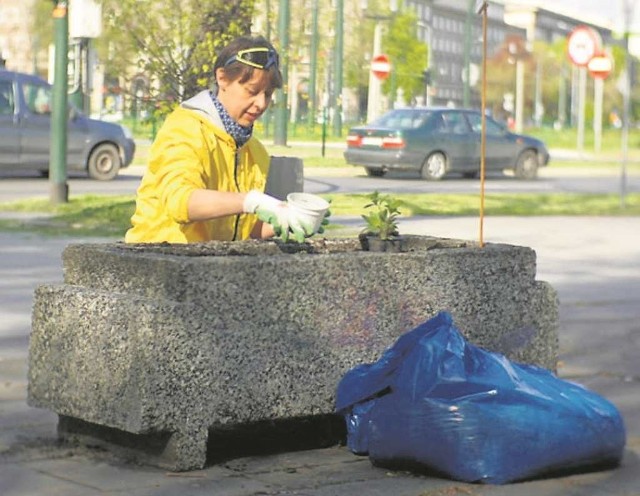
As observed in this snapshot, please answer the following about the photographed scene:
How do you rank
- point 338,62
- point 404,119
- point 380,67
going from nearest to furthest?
1. point 404,119
2. point 380,67
3. point 338,62

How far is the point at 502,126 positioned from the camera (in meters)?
34.7

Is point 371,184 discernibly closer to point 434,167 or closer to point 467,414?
point 434,167

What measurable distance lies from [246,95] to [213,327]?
3.33ft

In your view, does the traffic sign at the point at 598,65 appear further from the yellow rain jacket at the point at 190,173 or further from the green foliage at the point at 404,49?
the green foliage at the point at 404,49

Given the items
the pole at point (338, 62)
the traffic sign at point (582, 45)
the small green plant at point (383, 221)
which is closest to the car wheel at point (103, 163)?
the traffic sign at point (582, 45)

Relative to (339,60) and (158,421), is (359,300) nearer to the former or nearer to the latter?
(158,421)

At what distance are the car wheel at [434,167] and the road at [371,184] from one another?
0.21m

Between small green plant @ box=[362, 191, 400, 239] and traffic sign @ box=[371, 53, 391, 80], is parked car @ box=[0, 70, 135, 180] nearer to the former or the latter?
traffic sign @ box=[371, 53, 391, 80]

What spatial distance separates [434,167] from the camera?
3262 centimetres

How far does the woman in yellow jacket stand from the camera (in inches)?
236

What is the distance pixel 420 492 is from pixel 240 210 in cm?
115

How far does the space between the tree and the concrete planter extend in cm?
1229

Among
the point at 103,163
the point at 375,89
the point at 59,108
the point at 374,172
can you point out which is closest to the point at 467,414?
the point at 59,108

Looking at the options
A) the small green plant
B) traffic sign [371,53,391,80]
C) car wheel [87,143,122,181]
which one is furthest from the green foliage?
the small green plant
